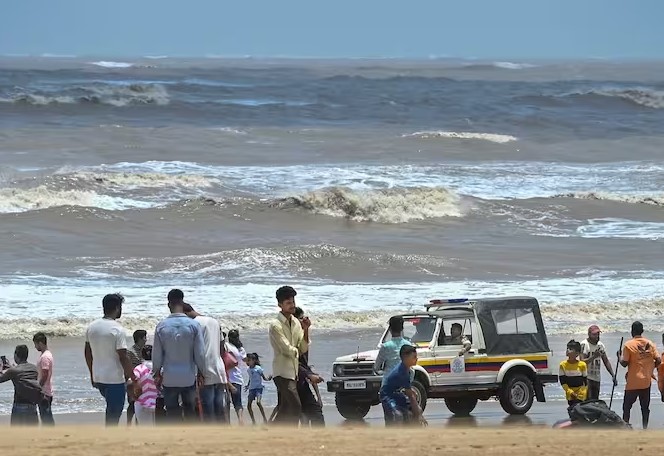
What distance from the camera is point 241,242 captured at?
3341 centimetres

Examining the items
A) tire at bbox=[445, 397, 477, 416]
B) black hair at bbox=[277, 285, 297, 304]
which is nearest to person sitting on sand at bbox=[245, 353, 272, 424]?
tire at bbox=[445, 397, 477, 416]

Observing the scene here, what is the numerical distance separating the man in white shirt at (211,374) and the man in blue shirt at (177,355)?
0.60ft

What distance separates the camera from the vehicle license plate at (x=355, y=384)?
47.1 feet

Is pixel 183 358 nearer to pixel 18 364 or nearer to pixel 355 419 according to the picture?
pixel 18 364

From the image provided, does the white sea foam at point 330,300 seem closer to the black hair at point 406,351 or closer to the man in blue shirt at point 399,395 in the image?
the man in blue shirt at point 399,395

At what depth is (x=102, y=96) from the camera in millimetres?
76625

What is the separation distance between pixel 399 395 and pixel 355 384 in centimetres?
339

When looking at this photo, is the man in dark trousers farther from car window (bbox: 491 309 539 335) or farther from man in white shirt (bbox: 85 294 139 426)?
car window (bbox: 491 309 539 335)

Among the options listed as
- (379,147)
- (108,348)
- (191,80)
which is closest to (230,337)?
(108,348)

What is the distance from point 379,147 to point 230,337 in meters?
44.7

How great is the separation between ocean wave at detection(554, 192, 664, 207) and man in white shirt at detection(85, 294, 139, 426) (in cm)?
3287

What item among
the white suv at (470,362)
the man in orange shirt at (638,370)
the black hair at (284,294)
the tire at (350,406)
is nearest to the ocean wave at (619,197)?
the white suv at (470,362)

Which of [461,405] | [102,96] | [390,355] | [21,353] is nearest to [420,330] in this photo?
[461,405]

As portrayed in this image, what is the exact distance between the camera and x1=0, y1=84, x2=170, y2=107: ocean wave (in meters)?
72.6
